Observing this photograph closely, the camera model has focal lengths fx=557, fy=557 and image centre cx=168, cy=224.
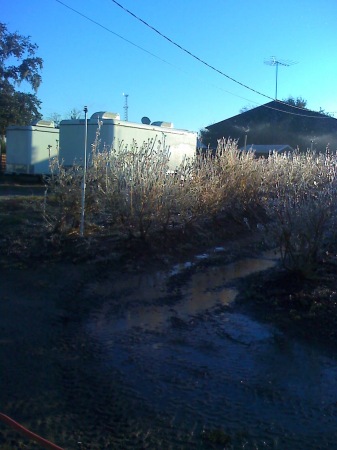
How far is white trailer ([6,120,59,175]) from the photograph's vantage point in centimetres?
2292

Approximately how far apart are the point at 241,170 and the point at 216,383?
8.96m

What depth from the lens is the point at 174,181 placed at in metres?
10.7

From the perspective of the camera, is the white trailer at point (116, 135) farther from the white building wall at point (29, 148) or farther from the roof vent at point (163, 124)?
the white building wall at point (29, 148)

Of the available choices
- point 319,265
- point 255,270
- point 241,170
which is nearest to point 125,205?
point 255,270

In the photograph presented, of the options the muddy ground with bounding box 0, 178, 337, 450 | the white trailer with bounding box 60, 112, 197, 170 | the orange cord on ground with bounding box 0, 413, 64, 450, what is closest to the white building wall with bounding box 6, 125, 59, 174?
the white trailer with bounding box 60, 112, 197, 170

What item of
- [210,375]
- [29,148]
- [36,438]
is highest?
[29,148]

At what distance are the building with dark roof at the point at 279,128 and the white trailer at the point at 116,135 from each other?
66.4 ft

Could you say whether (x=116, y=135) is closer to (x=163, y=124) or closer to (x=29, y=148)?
(x=163, y=124)

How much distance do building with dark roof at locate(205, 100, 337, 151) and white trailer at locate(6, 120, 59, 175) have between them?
1920cm

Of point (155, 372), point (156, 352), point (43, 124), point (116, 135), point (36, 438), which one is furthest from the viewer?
point (43, 124)

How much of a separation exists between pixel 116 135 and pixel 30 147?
5.89 meters

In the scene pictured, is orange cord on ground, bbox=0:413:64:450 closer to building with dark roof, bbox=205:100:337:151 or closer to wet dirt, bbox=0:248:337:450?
wet dirt, bbox=0:248:337:450

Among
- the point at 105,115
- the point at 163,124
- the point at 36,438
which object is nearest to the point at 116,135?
the point at 105,115

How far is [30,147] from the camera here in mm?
22859
